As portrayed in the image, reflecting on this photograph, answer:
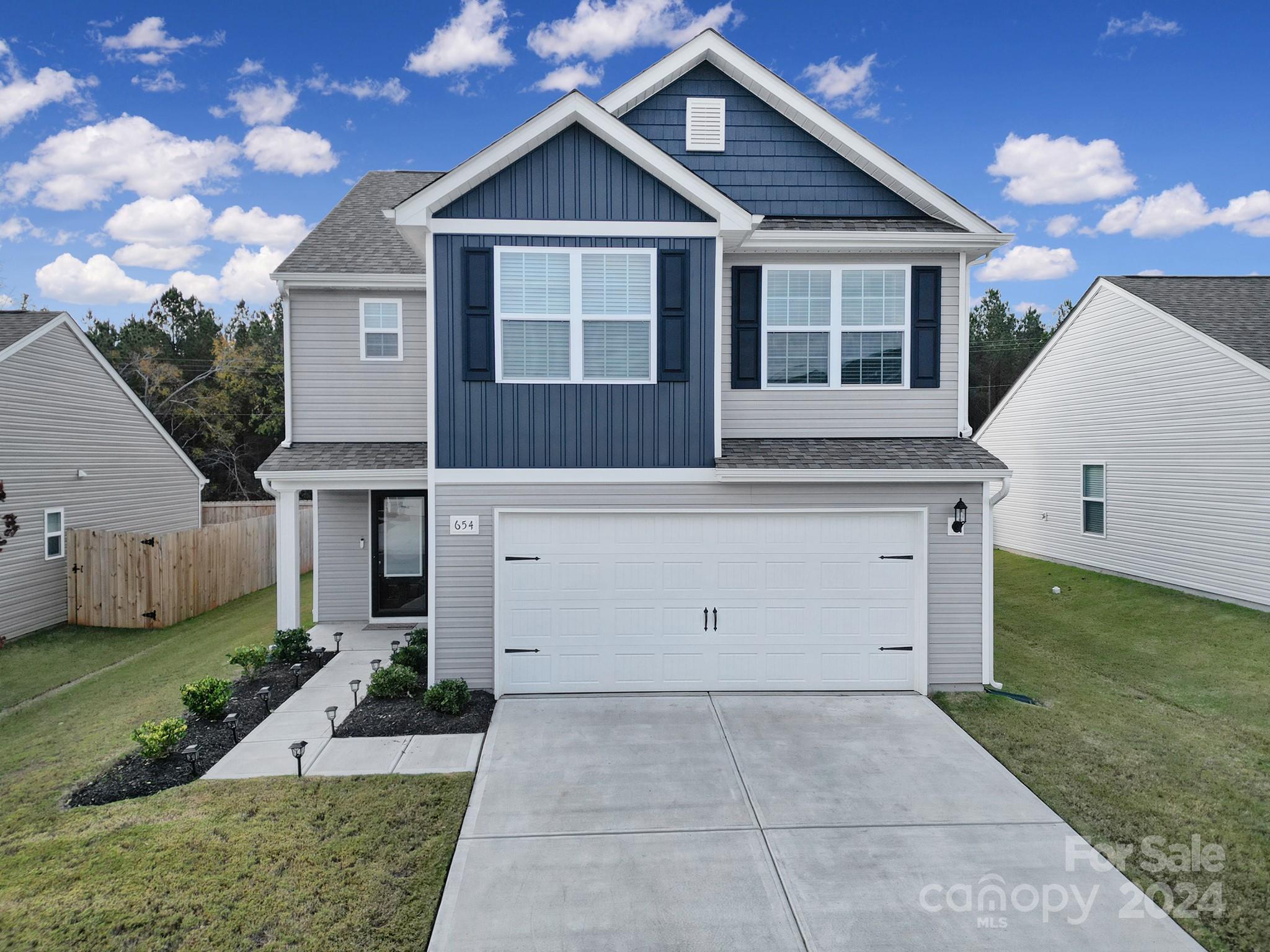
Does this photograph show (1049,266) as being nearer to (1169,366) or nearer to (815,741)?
(1169,366)

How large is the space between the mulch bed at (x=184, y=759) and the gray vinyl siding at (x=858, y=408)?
601 cm

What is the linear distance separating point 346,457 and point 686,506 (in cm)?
490

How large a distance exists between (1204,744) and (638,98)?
9377 millimetres

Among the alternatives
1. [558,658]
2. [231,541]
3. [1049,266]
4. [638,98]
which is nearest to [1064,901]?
[558,658]

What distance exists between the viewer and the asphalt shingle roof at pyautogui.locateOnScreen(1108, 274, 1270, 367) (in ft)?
36.6

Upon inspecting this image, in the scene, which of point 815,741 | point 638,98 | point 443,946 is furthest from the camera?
point 638,98

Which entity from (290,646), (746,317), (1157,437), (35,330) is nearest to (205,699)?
(290,646)

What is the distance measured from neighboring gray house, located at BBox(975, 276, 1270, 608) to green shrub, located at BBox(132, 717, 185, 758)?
49.2 feet

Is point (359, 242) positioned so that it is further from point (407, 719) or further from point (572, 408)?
point (407, 719)

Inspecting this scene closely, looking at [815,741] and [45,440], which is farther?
[45,440]

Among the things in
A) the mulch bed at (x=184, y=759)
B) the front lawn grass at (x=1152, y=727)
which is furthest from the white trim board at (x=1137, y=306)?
the mulch bed at (x=184, y=759)

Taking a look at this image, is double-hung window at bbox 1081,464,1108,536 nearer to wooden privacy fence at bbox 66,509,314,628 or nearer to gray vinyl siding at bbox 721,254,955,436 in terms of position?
gray vinyl siding at bbox 721,254,955,436

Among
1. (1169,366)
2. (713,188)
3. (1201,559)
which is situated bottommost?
(1201,559)

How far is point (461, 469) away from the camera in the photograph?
696 centimetres
